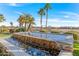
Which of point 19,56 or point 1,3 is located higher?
point 1,3

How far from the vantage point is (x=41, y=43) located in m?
3.40

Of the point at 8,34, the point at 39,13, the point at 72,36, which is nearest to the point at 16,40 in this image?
the point at 8,34

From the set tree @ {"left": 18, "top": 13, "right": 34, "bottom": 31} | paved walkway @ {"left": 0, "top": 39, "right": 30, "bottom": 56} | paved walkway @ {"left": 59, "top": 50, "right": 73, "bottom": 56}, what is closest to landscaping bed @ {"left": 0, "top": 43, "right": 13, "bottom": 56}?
paved walkway @ {"left": 0, "top": 39, "right": 30, "bottom": 56}

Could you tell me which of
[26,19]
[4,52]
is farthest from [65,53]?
[4,52]

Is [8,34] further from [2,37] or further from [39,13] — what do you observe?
[39,13]

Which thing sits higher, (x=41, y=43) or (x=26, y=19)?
(x=26, y=19)

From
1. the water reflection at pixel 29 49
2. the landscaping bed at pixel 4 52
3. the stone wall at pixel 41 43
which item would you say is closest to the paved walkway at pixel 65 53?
the stone wall at pixel 41 43

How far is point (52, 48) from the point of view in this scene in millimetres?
3355

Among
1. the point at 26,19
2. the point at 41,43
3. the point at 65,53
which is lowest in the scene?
the point at 65,53

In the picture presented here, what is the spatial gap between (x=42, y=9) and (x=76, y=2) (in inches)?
15.2

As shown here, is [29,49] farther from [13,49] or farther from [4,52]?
[4,52]

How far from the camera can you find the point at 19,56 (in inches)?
133

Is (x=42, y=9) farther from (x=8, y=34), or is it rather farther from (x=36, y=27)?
(x=8, y=34)

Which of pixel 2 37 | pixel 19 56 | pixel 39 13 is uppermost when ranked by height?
pixel 39 13
